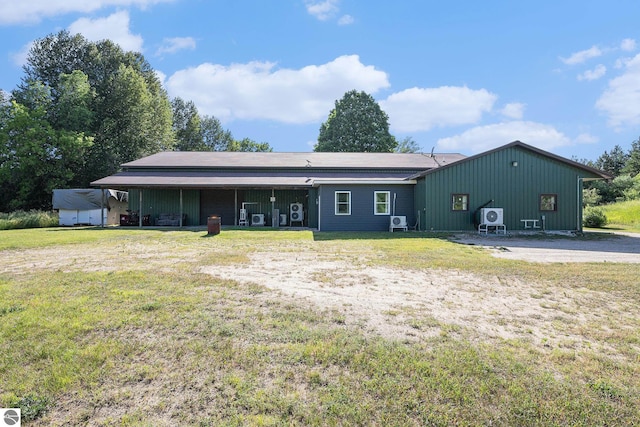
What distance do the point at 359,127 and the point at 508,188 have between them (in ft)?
82.2

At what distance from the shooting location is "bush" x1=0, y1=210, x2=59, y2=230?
18.8 meters

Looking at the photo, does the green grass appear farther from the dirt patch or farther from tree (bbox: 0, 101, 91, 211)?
tree (bbox: 0, 101, 91, 211)

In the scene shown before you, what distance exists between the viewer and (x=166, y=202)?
2123 centimetres

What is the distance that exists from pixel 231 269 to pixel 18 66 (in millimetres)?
39777

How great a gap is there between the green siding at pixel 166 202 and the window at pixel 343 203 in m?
9.37

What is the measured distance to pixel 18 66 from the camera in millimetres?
32594

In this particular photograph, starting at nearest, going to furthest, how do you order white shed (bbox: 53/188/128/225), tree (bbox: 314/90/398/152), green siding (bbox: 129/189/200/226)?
1. white shed (bbox: 53/188/128/225)
2. green siding (bbox: 129/189/200/226)
3. tree (bbox: 314/90/398/152)

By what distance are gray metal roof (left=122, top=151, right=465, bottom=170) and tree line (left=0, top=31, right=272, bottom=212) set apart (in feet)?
34.3

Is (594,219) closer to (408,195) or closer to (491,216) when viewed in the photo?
(491,216)

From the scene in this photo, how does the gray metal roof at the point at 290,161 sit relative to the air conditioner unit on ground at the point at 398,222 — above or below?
above

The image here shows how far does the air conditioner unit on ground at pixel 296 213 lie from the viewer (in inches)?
803

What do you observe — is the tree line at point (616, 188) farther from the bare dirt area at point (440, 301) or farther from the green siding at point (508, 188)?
the bare dirt area at point (440, 301)

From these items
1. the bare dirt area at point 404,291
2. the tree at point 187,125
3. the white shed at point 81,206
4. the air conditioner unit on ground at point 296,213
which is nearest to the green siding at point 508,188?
the bare dirt area at point 404,291

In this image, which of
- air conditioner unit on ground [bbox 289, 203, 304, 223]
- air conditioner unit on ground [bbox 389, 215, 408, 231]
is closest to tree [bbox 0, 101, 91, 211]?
air conditioner unit on ground [bbox 289, 203, 304, 223]
